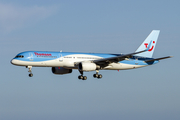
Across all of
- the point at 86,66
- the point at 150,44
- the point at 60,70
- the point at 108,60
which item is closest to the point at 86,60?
the point at 86,66

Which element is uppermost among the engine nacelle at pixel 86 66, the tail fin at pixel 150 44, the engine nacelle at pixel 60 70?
the tail fin at pixel 150 44

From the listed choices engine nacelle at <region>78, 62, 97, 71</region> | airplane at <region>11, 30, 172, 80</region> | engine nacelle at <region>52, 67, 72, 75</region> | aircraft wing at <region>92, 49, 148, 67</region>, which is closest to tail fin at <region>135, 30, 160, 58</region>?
airplane at <region>11, 30, 172, 80</region>

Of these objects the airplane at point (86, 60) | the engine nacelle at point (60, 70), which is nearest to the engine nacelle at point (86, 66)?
the airplane at point (86, 60)

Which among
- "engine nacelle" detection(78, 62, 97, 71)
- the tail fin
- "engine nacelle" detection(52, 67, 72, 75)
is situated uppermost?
the tail fin

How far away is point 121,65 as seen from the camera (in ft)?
251

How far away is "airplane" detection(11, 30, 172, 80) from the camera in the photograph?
6831 cm

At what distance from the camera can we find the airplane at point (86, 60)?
224ft

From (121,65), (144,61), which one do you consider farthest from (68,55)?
(144,61)

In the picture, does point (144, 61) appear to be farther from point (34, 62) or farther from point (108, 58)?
point (34, 62)

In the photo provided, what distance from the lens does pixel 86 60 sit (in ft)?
239

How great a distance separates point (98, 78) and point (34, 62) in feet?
49.5

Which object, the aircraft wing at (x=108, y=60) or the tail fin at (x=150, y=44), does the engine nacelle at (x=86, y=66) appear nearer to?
the aircraft wing at (x=108, y=60)

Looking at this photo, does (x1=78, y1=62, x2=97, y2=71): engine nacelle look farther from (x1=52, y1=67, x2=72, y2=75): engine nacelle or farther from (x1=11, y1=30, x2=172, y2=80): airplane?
(x1=52, y1=67, x2=72, y2=75): engine nacelle

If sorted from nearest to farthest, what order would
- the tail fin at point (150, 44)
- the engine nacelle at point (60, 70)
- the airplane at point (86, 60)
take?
the airplane at point (86, 60) → the engine nacelle at point (60, 70) → the tail fin at point (150, 44)
